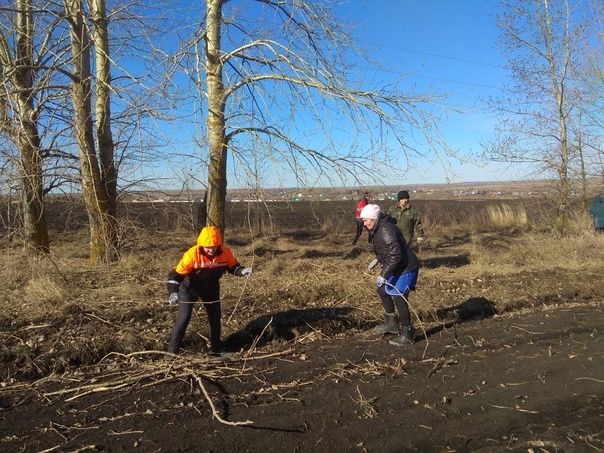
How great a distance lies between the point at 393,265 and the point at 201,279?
2.34 metres

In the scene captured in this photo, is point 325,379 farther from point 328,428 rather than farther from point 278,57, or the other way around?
point 278,57

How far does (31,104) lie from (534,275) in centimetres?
1034

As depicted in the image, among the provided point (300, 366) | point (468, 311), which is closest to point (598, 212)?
point (468, 311)

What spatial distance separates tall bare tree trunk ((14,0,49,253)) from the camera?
8.79 meters

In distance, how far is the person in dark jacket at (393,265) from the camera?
20.8 feet

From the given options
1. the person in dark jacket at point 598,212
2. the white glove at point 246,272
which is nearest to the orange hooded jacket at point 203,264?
the white glove at point 246,272

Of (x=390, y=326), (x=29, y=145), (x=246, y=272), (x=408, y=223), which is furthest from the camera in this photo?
(x=408, y=223)

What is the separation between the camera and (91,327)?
21.1 ft

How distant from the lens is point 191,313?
596cm

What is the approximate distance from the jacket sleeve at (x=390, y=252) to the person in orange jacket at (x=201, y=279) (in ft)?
5.72

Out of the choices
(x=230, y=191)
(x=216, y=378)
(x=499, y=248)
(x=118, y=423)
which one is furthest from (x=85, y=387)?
(x=499, y=248)

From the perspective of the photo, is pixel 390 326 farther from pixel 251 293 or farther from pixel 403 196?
pixel 403 196

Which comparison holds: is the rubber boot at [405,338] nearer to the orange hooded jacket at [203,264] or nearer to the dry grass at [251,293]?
the dry grass at [251,293]

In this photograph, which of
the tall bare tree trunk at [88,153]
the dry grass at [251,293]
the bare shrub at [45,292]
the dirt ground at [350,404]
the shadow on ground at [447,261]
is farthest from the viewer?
the shadow on ground at [447,261]
